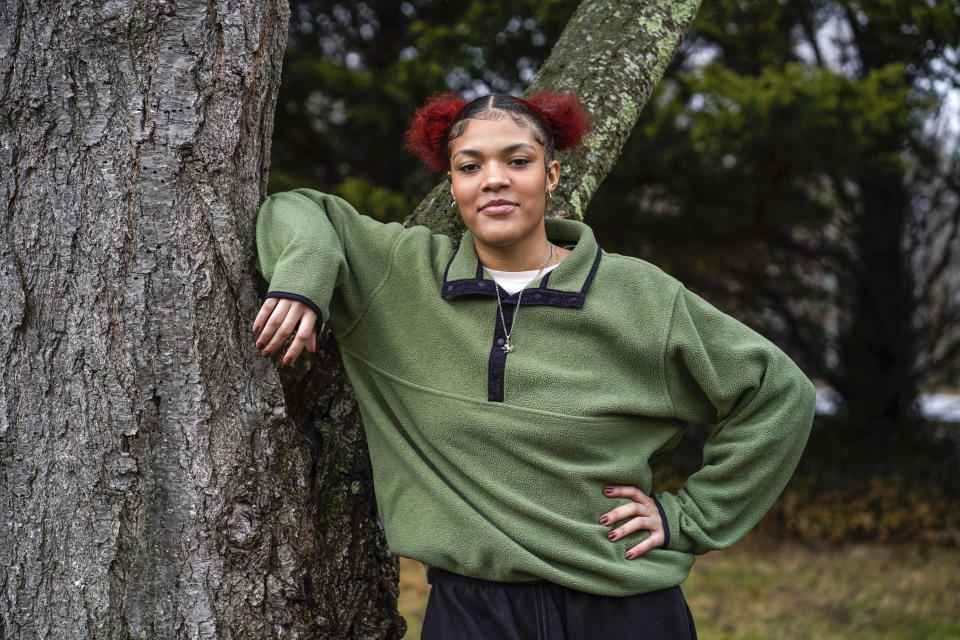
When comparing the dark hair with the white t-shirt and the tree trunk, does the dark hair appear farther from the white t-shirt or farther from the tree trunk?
the tree trunk

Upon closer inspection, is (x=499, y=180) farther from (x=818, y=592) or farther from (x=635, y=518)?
(x=818, y=592)

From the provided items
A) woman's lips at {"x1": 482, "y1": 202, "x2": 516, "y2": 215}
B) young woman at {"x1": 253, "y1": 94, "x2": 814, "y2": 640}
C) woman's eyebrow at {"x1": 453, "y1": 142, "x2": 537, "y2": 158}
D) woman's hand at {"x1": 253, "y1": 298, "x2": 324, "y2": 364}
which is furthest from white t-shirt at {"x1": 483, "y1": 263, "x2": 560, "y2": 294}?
woman's hand at {"x1": 253, "y1": 298, "x2": 324, "y2": 364}

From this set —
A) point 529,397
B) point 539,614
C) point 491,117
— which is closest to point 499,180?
point 491,117

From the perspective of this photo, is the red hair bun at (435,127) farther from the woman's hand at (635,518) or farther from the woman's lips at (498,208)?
the woman's hand at (635,518)

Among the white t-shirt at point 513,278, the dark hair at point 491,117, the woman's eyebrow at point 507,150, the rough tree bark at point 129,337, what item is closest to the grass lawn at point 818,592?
the rough tree bark at point 129,337

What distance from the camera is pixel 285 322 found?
6.54 feet

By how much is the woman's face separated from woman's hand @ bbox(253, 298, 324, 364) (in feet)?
1.60

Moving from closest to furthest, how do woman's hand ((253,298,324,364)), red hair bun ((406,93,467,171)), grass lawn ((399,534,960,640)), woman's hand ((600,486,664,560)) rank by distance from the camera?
woman's hand ((253,298,324,364)) < woman's hand ((600,486,664,560)) < red hair bun ((406,93,467,171)) < grass lawn ((399,534,960,640))

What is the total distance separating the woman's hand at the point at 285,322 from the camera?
1.99 meters

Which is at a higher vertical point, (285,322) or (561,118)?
(561,118)

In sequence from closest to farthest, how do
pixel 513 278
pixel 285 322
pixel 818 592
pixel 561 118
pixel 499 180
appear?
pixel 285 322, pixel 499 180, pixel 513 278, pixel 561 118, pixel 818 592

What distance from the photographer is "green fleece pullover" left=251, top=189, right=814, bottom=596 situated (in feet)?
6.79

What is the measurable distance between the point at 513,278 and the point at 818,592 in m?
4.64

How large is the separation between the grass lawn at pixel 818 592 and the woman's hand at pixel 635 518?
3.25 m
